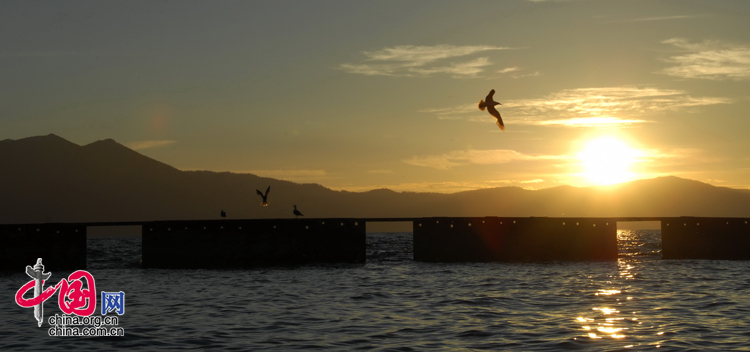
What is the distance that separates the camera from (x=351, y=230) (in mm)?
65875

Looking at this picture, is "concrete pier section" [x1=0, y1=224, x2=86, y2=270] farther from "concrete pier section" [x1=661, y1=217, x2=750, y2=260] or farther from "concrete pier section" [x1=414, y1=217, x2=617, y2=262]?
Answer: "concrete pier section" [x1=661, y1=217, x2=750, y2=260]

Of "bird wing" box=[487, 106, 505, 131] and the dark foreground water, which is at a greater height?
"bird wing" box=[487, 106, 505, 131]

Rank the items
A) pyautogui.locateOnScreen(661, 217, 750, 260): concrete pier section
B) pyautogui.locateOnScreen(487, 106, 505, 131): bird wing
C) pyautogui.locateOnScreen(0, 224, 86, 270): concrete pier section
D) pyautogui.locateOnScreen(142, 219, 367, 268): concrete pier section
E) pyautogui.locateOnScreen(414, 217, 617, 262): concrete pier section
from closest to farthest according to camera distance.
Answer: pyautogui.locateOnScreen(487, 106, 505, 131): bird wing, pyautogui.locateOnScreen(0, 224, 86, 270): concrete pier section, pyautogui.locateOnScreen(142, 219, 367, 268): concrete pier section, pyautogui.locateOnScreen(414, 217, 617, 262): concrete pier section, pyautogui.locateOnScreen(661, 217, 750, 260): concrete pier section

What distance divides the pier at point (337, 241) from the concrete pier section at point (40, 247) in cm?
7

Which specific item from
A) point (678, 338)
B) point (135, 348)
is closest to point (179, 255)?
point (135, 348)

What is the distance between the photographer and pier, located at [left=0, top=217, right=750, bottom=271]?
198 feet

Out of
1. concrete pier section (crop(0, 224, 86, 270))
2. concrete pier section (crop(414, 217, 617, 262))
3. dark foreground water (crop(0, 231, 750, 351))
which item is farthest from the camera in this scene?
concrete pier section (crop(414, 217, 617, 262))

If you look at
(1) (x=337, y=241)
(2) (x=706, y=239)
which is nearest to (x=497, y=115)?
(1) (x=337, y=241)

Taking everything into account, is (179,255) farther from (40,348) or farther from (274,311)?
(40,348)

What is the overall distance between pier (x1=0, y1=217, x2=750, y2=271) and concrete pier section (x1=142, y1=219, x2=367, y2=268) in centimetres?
8
